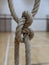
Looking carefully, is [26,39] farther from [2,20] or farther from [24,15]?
[2,20]

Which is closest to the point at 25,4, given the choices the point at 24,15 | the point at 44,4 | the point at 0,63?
the point at 44,4

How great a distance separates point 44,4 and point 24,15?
18.0 ft

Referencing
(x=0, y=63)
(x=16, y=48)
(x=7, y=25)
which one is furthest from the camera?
(x=7, y=25)

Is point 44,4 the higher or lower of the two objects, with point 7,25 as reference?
higher

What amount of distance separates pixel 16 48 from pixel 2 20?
525 cm

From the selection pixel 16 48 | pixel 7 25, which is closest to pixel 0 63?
pixel 16 48

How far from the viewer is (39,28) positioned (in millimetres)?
5824

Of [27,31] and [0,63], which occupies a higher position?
[27,31]

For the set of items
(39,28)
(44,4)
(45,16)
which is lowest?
(39,28)

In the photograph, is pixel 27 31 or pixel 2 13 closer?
pixel 27 31

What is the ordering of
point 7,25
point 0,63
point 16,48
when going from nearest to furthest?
point 16,48 → point 0,63 → point 7,25

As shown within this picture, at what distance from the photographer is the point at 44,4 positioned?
578 centimetres

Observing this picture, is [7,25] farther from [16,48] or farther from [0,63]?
[16,48]

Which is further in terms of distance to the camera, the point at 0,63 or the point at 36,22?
the point at 36,22
